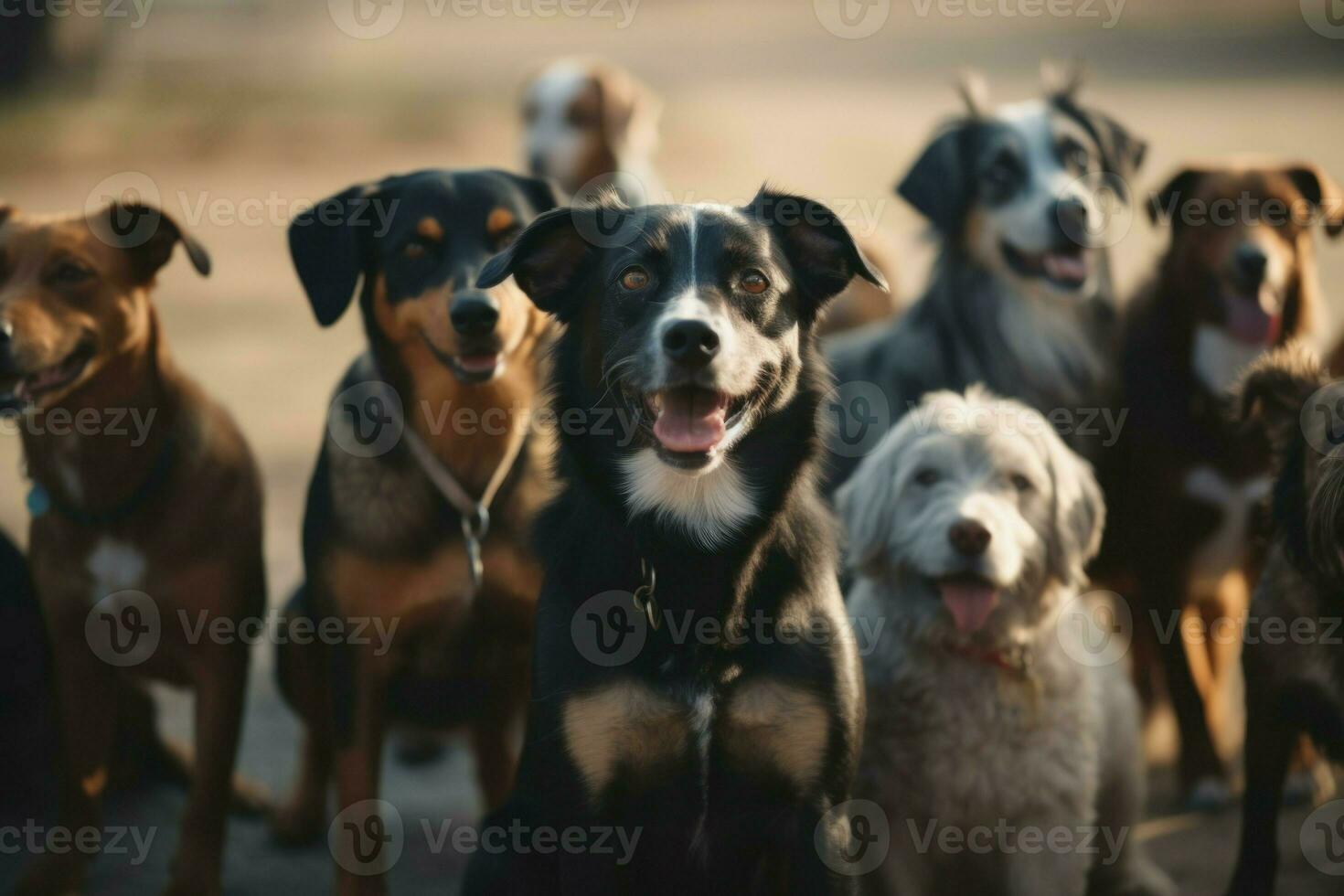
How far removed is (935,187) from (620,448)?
2424 millimetres

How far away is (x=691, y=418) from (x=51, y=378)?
185 centimetres

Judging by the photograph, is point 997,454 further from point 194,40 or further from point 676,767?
point 194,40

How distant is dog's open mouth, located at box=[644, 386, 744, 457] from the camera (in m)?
3.18

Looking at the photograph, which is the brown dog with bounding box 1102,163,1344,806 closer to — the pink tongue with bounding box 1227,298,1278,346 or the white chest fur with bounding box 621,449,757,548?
the pink tongue with bounding box 1227,298,1278,346

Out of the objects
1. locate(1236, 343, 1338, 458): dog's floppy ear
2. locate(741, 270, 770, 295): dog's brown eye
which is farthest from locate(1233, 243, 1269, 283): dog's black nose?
locate(741, 270, 770, 295): dog's brown eye

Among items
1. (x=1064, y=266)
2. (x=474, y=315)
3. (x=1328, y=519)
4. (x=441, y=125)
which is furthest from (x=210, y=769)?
(x=441, y=125)

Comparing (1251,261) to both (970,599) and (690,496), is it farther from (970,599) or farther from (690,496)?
(690,496)

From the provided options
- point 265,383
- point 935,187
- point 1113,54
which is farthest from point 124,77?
point 935,187

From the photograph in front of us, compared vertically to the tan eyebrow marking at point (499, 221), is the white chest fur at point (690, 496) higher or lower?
lower

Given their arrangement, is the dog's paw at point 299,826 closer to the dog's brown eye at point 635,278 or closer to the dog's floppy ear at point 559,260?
the dog's floppy ear at point 559,260

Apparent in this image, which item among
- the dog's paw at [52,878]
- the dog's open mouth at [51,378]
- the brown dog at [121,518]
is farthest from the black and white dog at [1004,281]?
the dog's paw at [52,878]

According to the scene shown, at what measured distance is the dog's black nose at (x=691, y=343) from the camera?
3.04 meters

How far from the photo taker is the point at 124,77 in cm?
2216

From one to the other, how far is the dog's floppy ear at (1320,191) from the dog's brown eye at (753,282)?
8.42ft
